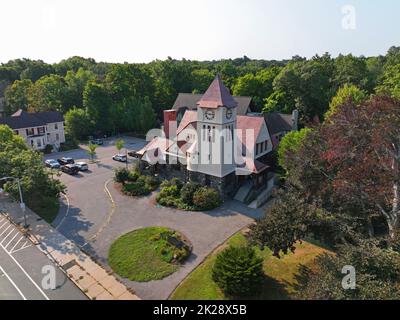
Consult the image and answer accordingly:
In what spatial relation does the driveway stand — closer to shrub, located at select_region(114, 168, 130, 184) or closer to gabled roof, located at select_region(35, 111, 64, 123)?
shrub, located at select_region(114, 168, 130, 184)

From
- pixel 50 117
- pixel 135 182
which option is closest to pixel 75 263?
pixel 135 182

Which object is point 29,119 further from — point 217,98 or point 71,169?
point 217,98

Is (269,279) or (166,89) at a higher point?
(166,89)

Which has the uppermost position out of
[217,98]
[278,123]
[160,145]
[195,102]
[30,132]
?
[217,98]

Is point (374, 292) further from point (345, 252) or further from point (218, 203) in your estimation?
point (218, 203)

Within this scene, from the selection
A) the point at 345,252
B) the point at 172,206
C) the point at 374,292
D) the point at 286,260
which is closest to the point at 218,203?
the point at 172,206

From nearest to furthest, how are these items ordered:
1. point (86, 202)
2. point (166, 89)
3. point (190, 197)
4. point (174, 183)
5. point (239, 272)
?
1. point (239, 272)
2. point (190, 197)
3. point (86, 202)
4. point (174, 183)
5. point (166, 89)

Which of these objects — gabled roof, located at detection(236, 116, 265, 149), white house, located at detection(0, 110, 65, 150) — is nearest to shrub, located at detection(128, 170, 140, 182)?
gabled roof, located at detection(236, 116, 265, 149)
